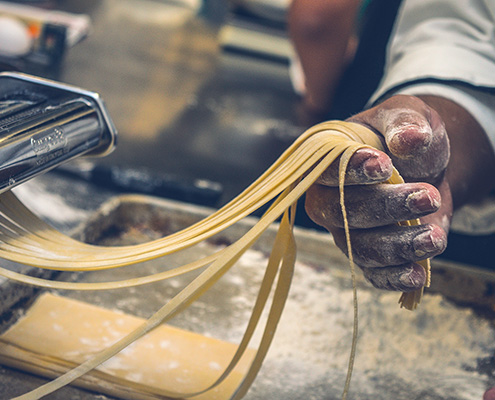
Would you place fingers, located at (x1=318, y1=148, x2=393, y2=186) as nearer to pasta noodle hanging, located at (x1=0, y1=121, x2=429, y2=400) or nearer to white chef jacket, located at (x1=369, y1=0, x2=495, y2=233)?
pasta noodle hanging, located at (x1=0, y1=121, x2=429, y2=400)

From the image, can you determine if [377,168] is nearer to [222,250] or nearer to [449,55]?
[222,250]

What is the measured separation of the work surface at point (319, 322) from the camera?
0.68 meters

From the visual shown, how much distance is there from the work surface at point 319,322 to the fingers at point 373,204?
0.82 feet

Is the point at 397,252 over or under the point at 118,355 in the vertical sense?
over

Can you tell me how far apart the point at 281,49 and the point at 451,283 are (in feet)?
5.10

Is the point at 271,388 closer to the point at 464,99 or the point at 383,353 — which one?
the point at 383,353

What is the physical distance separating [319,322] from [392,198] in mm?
374

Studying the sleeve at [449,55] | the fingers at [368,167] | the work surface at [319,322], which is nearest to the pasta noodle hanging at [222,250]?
the fingers at [368,167]

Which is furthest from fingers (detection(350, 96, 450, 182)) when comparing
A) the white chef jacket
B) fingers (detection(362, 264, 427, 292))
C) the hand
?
the white chef jacket


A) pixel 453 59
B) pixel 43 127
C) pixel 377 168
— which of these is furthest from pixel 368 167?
pixel 453 59

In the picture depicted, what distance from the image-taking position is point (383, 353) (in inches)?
29.3

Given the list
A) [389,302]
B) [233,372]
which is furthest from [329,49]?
[233,372]

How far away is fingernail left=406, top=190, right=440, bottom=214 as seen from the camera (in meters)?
0.45

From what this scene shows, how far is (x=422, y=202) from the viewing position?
0.45 meters
